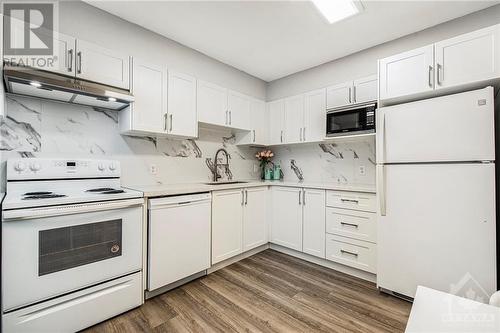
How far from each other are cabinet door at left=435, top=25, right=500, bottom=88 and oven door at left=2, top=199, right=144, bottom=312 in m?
2.74

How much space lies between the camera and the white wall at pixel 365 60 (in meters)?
2.22

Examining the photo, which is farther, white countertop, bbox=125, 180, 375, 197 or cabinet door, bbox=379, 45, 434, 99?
white countertop, bbox=125, 180, 375, 197

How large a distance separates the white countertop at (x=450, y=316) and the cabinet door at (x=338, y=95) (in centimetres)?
249

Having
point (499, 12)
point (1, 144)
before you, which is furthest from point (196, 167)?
point (499, 12)

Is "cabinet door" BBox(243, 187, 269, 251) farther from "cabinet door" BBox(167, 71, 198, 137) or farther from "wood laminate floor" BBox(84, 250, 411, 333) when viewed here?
"cabinet door" BBox(167, 71, 198, 137)

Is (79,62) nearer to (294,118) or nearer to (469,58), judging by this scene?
(294,118)

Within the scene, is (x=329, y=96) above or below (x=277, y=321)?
above

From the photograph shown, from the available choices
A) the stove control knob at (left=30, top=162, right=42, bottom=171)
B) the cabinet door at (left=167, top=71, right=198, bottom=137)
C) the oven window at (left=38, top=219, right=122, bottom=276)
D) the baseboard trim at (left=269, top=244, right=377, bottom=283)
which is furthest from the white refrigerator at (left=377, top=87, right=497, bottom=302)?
the stove control knob at (left=30, top=162, right=42, bottom=171)

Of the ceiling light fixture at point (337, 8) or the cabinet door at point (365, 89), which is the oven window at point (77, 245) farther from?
the cabinet door at point (365, 89)

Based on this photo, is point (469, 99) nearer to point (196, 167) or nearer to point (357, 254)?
point (357, 254)

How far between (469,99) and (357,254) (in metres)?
1.69

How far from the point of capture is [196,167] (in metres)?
3.09

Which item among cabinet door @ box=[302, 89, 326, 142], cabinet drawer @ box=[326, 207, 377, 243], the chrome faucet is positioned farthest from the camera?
the chrome faucet

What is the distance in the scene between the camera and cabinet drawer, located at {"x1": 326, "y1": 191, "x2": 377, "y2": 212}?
2.41m
